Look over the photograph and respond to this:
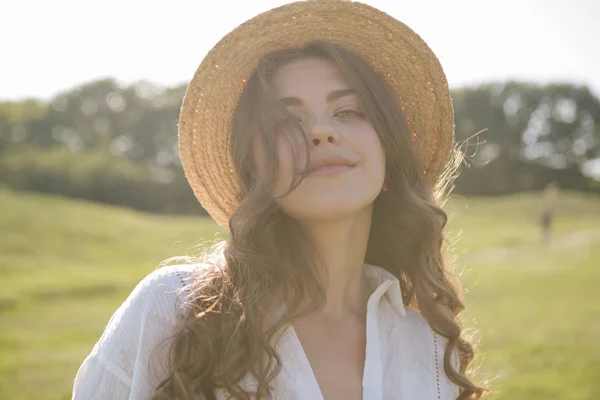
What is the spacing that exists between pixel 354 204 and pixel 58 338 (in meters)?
8.37

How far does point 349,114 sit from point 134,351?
1.20 meters

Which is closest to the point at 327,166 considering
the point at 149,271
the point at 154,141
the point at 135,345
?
the point at 135,345

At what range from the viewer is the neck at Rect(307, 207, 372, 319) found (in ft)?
7.98

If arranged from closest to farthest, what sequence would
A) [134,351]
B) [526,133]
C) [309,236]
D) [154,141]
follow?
[134,351] < [309,236] < [154,141] < [526,133]

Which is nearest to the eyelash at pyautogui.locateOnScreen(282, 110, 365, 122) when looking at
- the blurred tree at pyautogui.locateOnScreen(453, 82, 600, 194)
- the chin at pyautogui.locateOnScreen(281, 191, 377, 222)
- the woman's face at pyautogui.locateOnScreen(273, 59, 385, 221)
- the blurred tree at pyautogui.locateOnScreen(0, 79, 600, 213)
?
the woman's face at pyautogui.locateOnScreen(273, 59, 385, 221)

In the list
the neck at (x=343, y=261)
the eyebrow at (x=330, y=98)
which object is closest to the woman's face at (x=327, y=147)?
the eyebrow at (x=330, y=98)

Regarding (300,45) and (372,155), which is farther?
(300,45)

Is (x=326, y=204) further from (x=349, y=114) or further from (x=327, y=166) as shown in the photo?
(x=349, y=114)

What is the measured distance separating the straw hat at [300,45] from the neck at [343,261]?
0.46m

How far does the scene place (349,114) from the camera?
7.87ft

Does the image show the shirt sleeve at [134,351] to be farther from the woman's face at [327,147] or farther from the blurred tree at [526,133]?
the blurred tree at [526,133]

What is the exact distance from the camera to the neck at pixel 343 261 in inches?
95.7

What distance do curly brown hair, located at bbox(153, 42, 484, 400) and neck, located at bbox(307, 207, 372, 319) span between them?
0.06m

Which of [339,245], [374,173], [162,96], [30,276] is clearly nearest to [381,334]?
[339,245]
